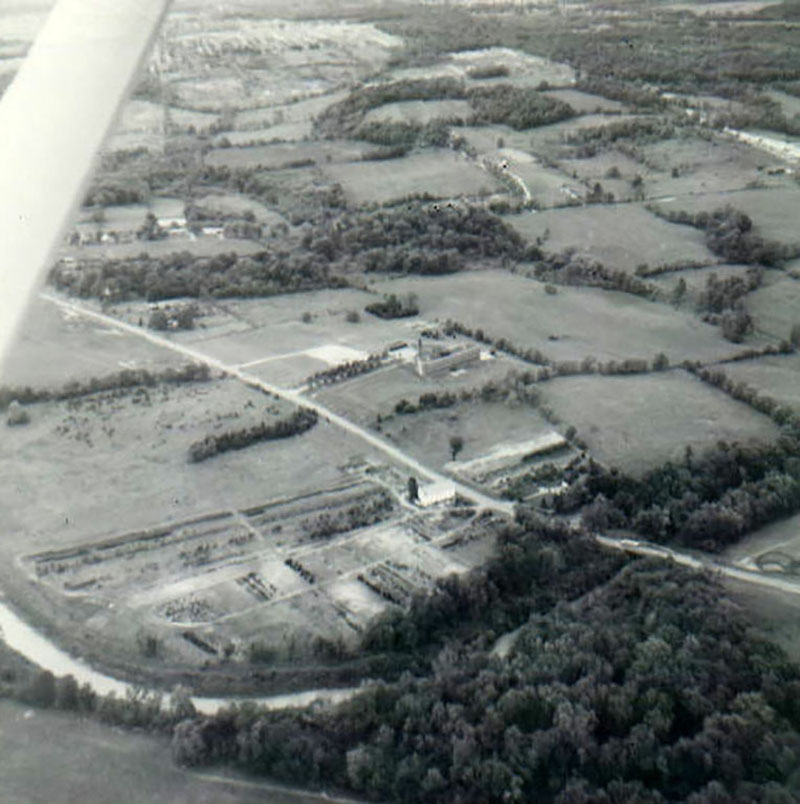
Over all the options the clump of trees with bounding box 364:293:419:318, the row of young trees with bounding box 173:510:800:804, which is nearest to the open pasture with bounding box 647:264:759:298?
the clump of trees with bounding box 364:293:419:318

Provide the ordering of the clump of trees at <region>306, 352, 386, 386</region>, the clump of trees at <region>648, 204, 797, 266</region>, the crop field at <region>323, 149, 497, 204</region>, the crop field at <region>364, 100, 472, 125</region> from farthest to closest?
the crop field at <region>364, 100, 472, 125</region> < the crop field at <region>323, 149, 497, 204</region> < the clump of trees at <region>648, 204, 797, 266</region> < the clump of trees at <region>306, 352, 386, 386</region>

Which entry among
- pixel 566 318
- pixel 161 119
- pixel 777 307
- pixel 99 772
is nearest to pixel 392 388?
pixel 566 318

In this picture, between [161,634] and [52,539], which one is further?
[52,539]

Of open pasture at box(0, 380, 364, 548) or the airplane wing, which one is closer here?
the airplane wing

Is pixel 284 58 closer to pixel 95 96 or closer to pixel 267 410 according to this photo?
pixel 267 410

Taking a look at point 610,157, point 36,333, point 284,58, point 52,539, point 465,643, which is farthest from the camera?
point 284,58

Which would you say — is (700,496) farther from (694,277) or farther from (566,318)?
(694,277)

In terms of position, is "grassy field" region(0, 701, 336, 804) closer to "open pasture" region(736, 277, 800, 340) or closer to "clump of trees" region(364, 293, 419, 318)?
"clump of trees" region(364, 293, 419, 318)

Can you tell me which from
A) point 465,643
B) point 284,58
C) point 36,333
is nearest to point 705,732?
point 465,643
